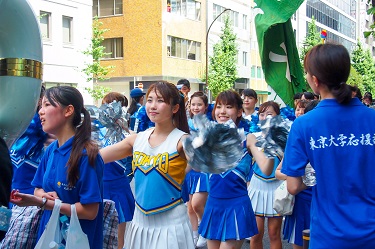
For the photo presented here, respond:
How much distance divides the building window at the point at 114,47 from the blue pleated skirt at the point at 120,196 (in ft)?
98.3

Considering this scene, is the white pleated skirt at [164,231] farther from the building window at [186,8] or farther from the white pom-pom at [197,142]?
the building window at [186,8]

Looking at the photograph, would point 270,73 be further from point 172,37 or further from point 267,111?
point 172,37

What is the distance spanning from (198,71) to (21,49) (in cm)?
3596

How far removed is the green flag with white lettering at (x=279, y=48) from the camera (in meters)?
7.86

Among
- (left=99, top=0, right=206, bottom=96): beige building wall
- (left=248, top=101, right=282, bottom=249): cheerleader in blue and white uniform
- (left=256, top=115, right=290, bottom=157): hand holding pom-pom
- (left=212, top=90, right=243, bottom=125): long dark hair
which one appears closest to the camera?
(left=256, top=115, right=290, bottom=157): hand holding pom-pom

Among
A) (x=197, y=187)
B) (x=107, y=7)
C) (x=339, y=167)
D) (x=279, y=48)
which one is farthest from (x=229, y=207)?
(x=107, y=7)

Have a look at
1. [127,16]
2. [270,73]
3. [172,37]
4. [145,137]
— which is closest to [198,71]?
[172,37]

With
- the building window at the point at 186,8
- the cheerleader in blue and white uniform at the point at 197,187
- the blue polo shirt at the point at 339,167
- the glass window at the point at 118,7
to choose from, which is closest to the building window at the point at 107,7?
the glass window at the point at 118,7

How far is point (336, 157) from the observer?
9.06 ft

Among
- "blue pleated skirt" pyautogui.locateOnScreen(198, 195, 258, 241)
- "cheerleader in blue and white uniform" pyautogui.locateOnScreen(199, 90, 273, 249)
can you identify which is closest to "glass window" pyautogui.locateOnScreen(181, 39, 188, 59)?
"cheerleader in blue and white uniform" pyautogui.locateOnScreen(199, 90, 273, 249)

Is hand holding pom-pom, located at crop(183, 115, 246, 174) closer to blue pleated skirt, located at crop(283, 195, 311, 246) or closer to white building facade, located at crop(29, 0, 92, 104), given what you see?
blue pleated skirt, located at crop(283, 195, 311, 246)

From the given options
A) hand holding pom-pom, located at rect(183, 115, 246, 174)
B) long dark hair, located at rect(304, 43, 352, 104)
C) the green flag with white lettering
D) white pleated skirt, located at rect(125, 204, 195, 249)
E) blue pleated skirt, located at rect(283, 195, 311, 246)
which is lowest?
blue pleated skirt, located at rect(283, 195, 311, 246)

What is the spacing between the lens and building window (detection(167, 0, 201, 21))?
117 ft

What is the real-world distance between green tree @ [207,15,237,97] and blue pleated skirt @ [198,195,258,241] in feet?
104
